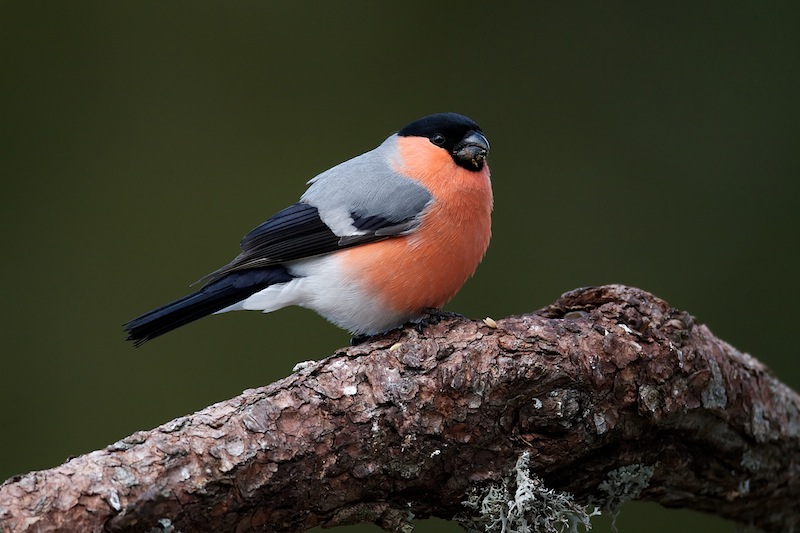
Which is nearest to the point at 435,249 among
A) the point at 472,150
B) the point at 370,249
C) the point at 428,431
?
the point at 370,249

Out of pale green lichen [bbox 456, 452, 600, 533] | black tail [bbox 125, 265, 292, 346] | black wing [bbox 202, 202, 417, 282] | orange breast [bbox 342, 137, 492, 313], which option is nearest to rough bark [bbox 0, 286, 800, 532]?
pale green lichen [bbox 456, 452, 600, 533]

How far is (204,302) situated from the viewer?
7.05 feet

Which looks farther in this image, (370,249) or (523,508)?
(370,249)

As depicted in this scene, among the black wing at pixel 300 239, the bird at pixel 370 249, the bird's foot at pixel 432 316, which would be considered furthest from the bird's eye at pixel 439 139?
the bird's foot at pixel 432 316

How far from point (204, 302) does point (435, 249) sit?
0.62m

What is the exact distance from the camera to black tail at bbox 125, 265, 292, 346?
2066 millimetres

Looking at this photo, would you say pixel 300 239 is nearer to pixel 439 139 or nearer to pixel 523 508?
pixel 439 139

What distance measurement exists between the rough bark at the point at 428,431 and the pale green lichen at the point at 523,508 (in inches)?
1.2

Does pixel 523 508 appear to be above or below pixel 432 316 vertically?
below

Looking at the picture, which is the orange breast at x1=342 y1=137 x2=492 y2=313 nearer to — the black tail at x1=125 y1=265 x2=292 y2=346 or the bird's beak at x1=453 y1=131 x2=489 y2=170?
the bird's beak at x1=453 y1=131 x2=489 y2=170

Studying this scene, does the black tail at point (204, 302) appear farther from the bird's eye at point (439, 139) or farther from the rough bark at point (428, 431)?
the bird's eye at point (439, 139)

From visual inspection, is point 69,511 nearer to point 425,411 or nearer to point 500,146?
point 425,411

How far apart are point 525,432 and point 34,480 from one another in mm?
930

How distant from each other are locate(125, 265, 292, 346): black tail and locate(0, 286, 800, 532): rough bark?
1.49 ft
